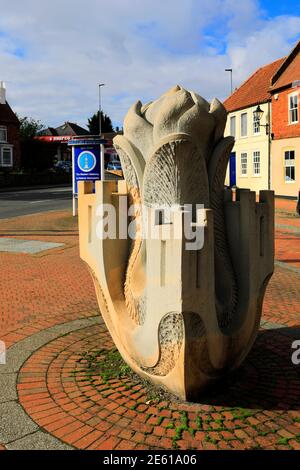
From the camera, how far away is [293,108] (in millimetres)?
27188

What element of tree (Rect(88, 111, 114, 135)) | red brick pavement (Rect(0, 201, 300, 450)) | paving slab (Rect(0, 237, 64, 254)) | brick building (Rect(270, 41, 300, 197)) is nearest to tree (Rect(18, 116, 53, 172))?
tree (Rect(88, 111, 114, 135))

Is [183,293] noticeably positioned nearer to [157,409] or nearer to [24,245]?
[157,409]

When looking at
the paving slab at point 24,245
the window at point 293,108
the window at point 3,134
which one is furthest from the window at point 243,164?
the window at point 3,134

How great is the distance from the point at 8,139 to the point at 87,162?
3520 cm

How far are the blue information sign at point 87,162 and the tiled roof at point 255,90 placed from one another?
54.7 ft

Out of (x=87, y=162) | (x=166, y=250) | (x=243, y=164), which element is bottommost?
(x=166, y=250)

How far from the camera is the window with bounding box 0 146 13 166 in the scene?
161 feet

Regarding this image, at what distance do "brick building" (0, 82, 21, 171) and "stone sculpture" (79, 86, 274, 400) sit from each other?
152 ft

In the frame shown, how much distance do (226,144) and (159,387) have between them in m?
2.25

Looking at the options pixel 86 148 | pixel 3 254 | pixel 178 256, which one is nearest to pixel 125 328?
pixel 178 256

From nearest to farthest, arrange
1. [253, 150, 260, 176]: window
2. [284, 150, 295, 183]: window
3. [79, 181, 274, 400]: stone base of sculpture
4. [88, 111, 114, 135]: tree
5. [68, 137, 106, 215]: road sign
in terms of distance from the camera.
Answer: [79, 181, 274, 400]: stone base of sculpture < [68, 137, 106, 215]: road sign < [284, 150, 295, 183]: window < [253, 150, 260, 176]: window < [88, 111, 114, 135]: tree

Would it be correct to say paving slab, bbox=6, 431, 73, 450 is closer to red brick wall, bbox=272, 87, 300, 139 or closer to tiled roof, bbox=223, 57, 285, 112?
red brick wall, bbox=272, 87, 300, 139

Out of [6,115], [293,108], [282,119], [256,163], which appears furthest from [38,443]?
[6,115]

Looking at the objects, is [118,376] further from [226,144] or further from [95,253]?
[226,144]
